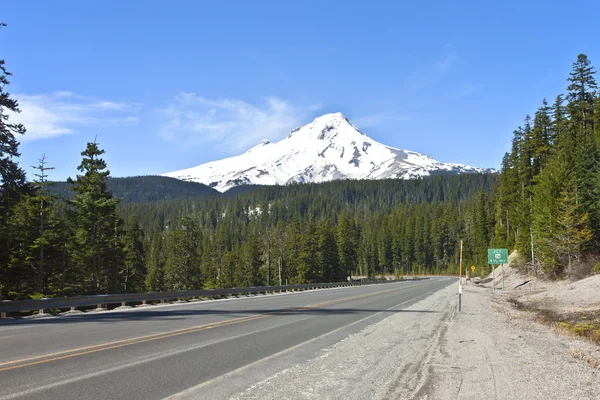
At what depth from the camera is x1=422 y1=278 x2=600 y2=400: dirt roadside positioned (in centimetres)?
702

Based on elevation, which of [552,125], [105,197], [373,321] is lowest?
[373,321]

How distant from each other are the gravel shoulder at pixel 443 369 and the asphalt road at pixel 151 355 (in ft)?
2.38

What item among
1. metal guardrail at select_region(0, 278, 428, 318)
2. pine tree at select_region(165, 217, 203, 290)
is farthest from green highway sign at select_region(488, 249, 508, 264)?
pine tree at select_region(165, 217, 203, 290)

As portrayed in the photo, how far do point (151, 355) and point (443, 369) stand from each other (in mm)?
5589

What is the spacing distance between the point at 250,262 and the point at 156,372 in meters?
71.9

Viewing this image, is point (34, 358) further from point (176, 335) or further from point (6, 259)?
point (6, 259)

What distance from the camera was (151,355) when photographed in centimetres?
924

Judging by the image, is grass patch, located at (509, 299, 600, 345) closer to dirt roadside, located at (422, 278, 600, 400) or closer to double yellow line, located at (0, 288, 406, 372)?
dirt roadside, located at (422, 278, 600, 400)

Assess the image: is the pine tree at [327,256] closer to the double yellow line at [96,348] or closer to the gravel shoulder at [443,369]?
the double yellow line at [96,348]

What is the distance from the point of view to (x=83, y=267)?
1599 inches

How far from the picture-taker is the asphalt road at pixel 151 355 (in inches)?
266

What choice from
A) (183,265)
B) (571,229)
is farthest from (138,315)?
(183,265)

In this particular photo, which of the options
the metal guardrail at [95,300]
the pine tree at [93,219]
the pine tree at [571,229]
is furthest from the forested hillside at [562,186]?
the pine tree at [93,219]

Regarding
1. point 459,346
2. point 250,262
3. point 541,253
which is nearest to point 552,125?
point 541,253
